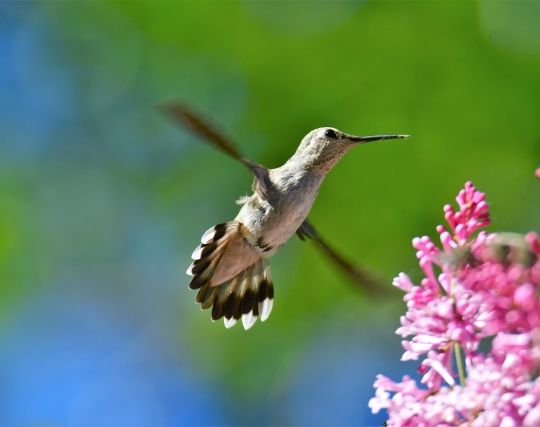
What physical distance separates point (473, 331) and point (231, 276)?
4.07ft

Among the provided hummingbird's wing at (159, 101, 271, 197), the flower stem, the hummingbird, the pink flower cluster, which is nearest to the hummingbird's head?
the hummingbird

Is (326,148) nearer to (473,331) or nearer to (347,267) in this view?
(347,267)

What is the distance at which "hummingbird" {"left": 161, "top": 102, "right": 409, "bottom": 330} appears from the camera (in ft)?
7.55

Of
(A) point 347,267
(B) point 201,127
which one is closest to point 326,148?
(A) point 347,267

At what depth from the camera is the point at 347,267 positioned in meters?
2.13

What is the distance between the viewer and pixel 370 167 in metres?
3.39

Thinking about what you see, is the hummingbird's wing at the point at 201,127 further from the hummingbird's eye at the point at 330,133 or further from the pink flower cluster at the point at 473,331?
the pink flower cluster at the point at 473,331

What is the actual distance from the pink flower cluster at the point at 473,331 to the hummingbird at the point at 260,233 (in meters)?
0.77

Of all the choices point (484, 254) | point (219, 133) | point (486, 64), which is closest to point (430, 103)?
point (486, 64)

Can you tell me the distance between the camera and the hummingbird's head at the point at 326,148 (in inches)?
93.4

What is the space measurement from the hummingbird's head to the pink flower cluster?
0.94 meters

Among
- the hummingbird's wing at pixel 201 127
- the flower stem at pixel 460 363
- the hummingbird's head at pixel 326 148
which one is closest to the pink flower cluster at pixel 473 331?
the flower stem at pixel 460 363

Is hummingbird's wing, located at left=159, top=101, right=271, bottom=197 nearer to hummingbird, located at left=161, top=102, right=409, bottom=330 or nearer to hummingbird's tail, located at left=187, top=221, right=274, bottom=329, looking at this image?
hummingbird, located at left=161, top=102, right=409, bottom=330

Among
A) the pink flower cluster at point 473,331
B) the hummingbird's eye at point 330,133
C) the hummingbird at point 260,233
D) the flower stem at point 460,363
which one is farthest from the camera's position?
the hummingbird's eye at point 330,133
